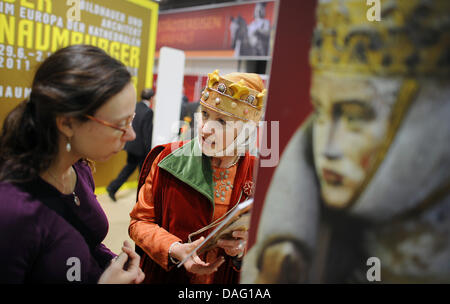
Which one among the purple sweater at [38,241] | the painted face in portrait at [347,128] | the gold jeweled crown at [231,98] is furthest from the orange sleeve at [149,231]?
the painted face in portrait at [347,128]

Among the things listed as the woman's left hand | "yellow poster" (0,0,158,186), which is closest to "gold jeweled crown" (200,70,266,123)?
the woman's left hand

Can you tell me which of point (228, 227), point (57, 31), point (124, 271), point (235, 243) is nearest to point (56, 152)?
point (124, 271)

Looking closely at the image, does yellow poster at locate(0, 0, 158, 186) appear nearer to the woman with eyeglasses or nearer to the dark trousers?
the dark trousers

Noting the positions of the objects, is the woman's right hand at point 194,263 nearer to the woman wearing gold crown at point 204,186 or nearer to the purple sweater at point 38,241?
the woman wearing gold crown at point 204,186

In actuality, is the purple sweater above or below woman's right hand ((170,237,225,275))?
above

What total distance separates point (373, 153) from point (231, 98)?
874 millimetres

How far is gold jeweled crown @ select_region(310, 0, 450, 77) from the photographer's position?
1.60ft

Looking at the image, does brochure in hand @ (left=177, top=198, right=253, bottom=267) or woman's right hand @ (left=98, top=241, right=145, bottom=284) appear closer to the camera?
brochure in hand @ (left=177, top=198, right=253, bottom=267)

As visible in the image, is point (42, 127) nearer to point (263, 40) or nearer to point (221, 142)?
point (221, 142)

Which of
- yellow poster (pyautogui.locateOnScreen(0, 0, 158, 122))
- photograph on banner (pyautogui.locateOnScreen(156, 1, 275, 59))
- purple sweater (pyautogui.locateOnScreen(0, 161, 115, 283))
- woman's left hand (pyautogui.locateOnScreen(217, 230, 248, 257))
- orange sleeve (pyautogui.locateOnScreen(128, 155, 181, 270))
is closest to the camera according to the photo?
purple sweater (pyautogui.locateOnScreen(0, 161, 115, 283))

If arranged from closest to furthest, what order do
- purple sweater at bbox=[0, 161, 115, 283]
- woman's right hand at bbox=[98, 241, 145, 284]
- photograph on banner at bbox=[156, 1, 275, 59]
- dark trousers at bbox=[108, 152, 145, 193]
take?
1. purple sweater at bbox=[0, 161, 115, 283]
2. woman's right hand at bbox=[98, 241, 145, 284]
3. dark trousers at bbox=[108, 152, 145, 193]
4. photograph on banner at bbox=[156, 1, 275, 59]

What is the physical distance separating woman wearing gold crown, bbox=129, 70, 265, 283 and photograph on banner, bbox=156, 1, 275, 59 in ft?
15.5

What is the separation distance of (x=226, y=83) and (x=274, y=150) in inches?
30.6

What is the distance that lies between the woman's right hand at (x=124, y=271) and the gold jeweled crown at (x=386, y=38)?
2.89 ft
